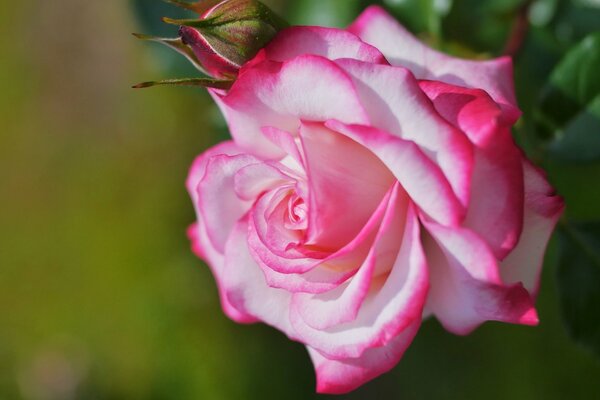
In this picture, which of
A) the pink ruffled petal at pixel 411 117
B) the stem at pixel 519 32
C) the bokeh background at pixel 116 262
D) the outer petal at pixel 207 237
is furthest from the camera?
the bokeh background at pixel 116 262

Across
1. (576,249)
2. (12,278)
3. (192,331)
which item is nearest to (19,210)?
(12,278)

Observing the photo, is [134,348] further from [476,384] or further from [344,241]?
[344,241]

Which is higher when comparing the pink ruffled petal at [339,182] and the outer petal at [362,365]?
the pink ruffled petal at [339,182]

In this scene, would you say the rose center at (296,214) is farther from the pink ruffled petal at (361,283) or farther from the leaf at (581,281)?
the leaf at (581,281)

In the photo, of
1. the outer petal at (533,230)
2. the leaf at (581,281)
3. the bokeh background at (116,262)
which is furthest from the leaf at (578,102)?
the bokeh background at (116,262)

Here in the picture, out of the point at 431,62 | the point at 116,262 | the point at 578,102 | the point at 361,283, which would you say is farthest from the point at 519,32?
the point at 116,262

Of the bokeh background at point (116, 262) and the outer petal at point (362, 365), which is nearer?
the outer petal at point (362, 365)
